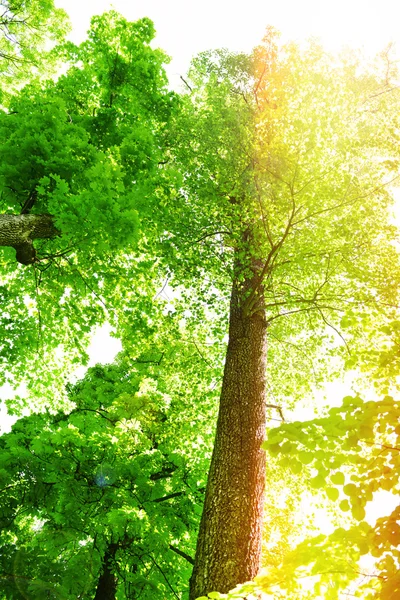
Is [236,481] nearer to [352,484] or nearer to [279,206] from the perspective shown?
[352,484]

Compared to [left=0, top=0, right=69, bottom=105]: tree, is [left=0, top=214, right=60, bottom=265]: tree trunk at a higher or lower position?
lower

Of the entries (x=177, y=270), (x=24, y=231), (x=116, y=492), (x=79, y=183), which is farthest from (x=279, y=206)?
(x=116, y=492)

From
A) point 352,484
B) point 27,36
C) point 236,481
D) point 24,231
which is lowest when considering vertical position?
point 352,484

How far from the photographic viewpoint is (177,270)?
780cm

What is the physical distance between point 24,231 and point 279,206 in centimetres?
428

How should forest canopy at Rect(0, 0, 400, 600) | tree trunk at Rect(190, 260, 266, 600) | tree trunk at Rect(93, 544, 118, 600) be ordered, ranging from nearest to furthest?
tree trunk at Rect(190, 260, 266, 600)
forest canopy at Rect(0, 0, 400, 600)
tree trunk at Rect(93, 544, 118, 600)

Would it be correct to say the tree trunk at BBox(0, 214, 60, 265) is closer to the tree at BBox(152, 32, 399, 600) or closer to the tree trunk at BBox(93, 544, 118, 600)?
the tree at BBox(152, 32, 399, 600)

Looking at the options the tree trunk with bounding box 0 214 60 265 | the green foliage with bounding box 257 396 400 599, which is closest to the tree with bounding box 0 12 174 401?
the tree trunk with bounding box 0 214 60 265

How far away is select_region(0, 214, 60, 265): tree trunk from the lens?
584cm

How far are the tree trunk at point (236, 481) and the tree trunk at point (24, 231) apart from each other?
11.8ft

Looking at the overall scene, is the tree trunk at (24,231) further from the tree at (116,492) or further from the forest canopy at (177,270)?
the tree at (116,492)

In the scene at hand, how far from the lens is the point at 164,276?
8406mm

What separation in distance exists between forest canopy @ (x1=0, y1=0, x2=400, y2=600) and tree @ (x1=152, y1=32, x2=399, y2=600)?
44 millimetres

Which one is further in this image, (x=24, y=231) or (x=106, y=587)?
(x=106, y=587)
